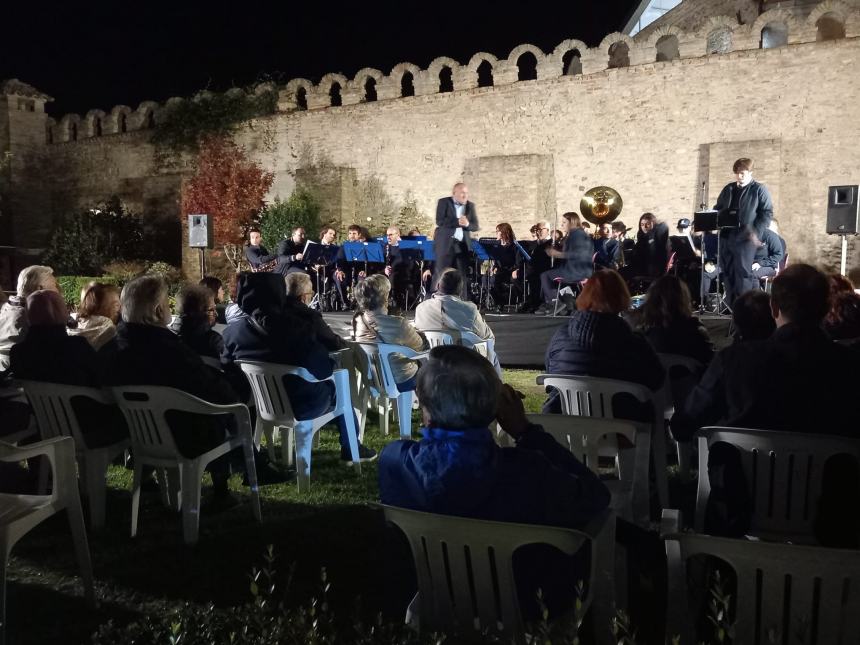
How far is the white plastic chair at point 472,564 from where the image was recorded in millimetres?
1630

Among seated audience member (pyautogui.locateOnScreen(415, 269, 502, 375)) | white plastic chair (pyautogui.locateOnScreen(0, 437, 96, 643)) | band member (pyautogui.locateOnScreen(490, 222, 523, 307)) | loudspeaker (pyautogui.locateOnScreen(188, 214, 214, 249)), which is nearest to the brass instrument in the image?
band member (pyautogui.locateOnScreen(490, 222, 523, 307))

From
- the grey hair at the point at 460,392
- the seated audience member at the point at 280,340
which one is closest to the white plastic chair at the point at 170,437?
the seated audience member at the point at 280,340

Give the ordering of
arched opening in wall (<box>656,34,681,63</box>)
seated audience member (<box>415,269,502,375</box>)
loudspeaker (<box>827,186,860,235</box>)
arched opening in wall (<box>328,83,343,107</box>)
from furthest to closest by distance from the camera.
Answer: arched opening in wall (<box>328,83,343,107</box>) < arched opening in wall (<box>656,34,681,63</box>) < loudspeaker (<box>827,186,860,235</box>) < seated audience member (<box>415,269,502,375</box>)

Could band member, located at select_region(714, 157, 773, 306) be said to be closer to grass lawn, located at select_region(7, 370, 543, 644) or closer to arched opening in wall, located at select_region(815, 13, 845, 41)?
grass lawn, located at select_region(7, 370, 543, 644)

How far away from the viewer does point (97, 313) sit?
14.5 ft

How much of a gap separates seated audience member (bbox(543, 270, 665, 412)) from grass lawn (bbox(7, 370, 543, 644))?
3.82 feet

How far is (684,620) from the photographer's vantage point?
1650mm

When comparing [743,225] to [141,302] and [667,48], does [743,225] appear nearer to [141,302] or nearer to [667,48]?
[141,302]

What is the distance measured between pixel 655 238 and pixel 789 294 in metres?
6.97

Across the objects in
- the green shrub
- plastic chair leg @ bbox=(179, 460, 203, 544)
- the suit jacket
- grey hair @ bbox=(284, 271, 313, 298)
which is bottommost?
plastic chair leg @ bbox=(179, 460, 203, 544)

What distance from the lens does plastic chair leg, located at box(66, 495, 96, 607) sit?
2469 mm

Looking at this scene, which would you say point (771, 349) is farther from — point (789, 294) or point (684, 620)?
point (684, 620)

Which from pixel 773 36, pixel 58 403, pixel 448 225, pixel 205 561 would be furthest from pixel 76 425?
pixel 773 36

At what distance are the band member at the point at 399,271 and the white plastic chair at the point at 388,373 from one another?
5771 millimetres
